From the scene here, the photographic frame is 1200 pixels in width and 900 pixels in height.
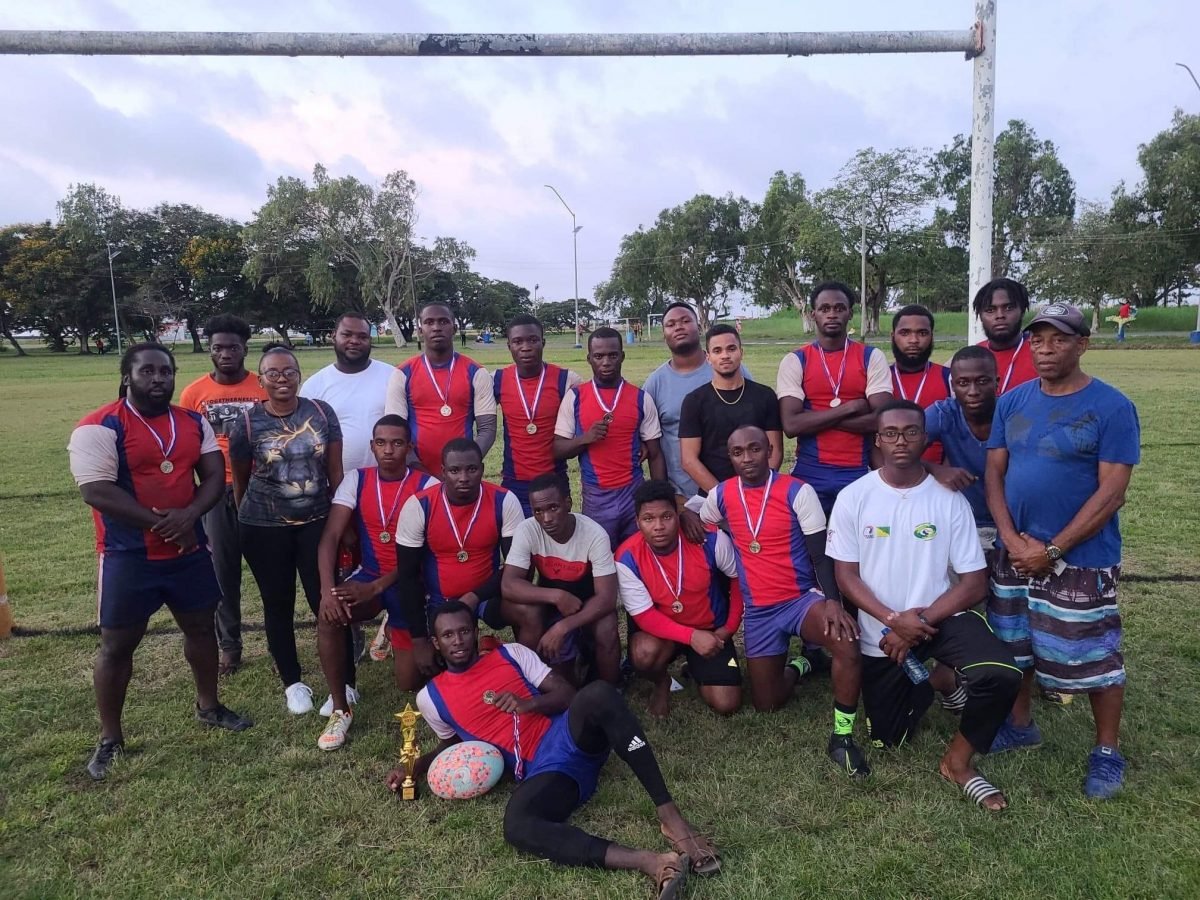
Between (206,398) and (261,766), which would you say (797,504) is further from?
(206,398)

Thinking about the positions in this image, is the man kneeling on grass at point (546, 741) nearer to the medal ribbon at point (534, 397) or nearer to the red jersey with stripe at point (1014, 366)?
the medal ribbon at point (534, 397)

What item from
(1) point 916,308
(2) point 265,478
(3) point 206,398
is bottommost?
(2) point 265,478

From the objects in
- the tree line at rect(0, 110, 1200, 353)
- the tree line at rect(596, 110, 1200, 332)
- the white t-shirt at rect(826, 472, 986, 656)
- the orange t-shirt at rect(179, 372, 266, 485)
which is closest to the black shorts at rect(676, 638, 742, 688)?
the white t-shirt at rect(826, 472, 986, 656)

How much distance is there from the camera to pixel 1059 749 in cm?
393

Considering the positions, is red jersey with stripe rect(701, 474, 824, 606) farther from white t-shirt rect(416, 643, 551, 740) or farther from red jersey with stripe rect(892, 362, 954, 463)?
white t-shirt rect(416, 643, 551, 740)

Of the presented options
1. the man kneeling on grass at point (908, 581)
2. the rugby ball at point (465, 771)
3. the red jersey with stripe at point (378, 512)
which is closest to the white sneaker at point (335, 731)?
the rugby ball at point (465, 771)

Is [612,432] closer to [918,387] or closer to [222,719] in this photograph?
[918,387]

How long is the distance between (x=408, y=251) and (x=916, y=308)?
56351mm

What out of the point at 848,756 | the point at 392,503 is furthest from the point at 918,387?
the point at 392,503

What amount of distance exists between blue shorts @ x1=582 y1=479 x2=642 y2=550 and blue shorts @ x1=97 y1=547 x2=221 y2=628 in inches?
91.7

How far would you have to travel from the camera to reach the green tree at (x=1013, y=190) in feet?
166

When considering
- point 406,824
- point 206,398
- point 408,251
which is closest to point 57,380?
point 408,251

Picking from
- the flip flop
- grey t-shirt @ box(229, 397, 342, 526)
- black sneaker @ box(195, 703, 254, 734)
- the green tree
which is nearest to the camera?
the flip flop

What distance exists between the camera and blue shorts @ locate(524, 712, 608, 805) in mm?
3557
